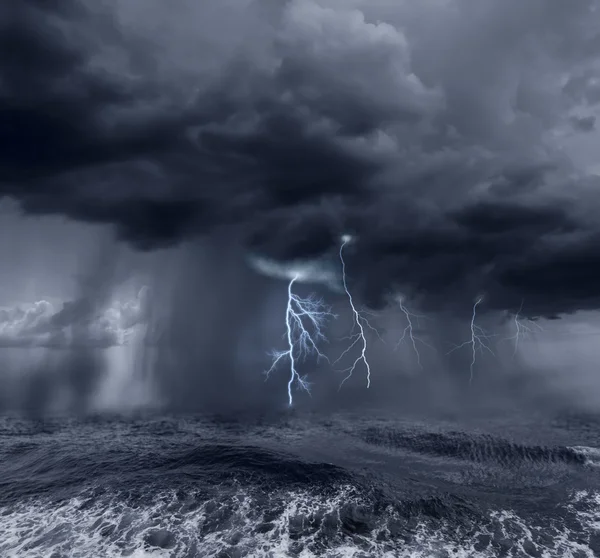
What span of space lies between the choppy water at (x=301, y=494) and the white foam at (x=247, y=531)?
4.5 inches

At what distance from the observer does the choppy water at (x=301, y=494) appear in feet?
77.4

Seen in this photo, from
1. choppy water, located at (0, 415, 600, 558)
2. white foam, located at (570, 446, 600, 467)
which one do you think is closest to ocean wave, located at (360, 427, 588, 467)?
white foam, located at (570, 446, 600, 467)

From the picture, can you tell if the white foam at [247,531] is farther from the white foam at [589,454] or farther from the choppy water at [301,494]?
the white foam at [589,454]

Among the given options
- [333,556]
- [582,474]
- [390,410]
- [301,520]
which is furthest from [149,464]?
[390,410]

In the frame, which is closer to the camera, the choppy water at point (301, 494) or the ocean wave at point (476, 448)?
the choppy water at point (301, 494)

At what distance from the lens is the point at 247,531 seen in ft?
82.1

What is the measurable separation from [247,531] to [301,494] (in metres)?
7.61

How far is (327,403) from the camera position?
8788 cm

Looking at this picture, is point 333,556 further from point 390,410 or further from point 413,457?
point 390,410

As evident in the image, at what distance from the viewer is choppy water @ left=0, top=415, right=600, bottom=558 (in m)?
23.6

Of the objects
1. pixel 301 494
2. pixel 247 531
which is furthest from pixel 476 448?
pixel 247 531

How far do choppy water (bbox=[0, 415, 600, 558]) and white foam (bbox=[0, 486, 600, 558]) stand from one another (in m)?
0.11

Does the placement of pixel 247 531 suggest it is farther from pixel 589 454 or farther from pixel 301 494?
pixel 589 454

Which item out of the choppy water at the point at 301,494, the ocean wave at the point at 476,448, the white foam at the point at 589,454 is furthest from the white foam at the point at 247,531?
the white foam at the point at 589,454
